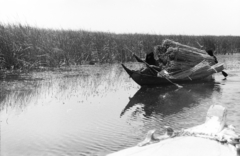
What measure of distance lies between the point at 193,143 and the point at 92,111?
558cm

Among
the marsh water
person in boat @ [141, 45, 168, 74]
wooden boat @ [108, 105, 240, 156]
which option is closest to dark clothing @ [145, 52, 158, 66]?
person in boat @ [141, 45, 168, 74]

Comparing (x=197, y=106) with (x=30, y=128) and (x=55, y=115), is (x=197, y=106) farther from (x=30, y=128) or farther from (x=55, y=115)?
(x=30, y=128)

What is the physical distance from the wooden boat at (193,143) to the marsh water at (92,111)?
6.46 feet

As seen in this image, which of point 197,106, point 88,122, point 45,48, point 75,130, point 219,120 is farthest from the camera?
point 45,48

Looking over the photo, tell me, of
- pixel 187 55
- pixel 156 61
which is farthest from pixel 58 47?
pixel 187 55

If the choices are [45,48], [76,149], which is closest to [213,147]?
[76,149]

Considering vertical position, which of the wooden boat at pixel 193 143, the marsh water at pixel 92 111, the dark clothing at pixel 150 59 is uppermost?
the dark clothing at pixel 150 59

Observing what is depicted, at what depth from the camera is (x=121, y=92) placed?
12.2m

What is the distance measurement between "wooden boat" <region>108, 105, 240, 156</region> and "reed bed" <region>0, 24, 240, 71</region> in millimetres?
13565

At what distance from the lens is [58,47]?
20.7 m

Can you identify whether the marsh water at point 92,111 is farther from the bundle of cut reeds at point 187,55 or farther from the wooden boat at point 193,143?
the wooden boat at point 193,143

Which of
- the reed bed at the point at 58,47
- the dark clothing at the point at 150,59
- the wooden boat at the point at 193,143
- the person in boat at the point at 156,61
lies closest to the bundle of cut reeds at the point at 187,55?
the person in boat at the point at 156,61

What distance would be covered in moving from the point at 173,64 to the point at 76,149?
9092 mm

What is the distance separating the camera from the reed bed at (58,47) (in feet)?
55.6
